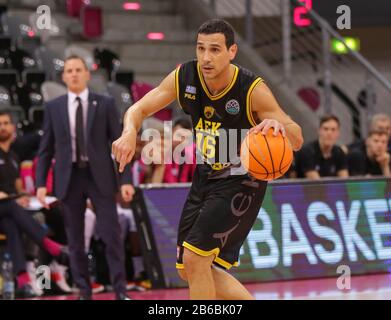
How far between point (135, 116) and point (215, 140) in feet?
1.73

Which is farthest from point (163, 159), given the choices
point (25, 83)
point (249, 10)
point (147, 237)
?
point (249, 10)

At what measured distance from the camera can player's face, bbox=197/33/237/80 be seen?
6.07m

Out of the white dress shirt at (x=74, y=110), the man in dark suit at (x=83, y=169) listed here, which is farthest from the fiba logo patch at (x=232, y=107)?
the white dress shirt at (x=74, y=110)

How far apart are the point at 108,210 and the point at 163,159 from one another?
174 centimetres

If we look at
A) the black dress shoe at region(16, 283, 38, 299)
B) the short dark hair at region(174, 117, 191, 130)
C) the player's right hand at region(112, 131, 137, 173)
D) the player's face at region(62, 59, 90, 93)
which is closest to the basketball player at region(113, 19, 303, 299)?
the player's right hand at region(112, 131, 137, 173)

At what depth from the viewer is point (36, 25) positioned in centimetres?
1352

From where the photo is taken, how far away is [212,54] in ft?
20.0

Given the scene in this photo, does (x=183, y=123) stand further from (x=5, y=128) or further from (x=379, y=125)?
(x=379, y=125)

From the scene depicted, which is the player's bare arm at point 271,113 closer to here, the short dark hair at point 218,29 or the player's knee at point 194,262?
the short dark hair at point 218,29

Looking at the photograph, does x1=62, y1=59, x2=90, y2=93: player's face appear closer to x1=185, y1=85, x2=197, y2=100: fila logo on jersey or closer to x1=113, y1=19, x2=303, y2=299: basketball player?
x1=113, y1=19, x2=303, y2=299: basketball player

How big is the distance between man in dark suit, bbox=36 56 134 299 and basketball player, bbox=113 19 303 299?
2331 millimetres

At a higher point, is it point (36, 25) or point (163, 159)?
point (36, 25)

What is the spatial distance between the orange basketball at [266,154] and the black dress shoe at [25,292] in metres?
3.90
